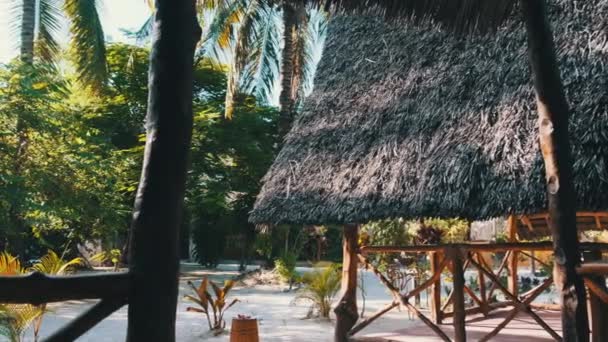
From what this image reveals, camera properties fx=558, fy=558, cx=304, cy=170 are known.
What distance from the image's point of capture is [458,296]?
478 centimetres

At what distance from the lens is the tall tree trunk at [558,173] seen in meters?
2.40

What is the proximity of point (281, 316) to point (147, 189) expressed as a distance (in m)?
8.39

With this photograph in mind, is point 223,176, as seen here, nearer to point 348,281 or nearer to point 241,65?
point 241,65

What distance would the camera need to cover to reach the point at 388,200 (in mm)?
4473

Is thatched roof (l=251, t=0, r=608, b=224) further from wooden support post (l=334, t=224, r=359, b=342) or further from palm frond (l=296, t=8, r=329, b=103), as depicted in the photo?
palm frond (l=296, t=8, r=329, b=103)

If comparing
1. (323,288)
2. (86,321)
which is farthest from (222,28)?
(86,321)

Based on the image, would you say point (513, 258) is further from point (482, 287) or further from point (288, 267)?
point (288, 267)

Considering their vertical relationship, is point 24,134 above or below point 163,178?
above

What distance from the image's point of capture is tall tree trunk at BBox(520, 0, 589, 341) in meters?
2.40

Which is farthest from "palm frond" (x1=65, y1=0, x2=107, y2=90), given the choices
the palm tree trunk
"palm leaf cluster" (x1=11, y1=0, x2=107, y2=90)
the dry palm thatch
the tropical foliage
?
the dry palm thatch

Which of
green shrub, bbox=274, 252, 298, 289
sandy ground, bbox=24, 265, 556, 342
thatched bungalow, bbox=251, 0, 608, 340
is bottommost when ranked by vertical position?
sandy ground, bbox=24, 265, 556, 342

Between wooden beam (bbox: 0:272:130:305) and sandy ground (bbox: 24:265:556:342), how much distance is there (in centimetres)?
512

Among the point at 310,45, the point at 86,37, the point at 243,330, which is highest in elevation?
the point at 310,45

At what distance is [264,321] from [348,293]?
3.27 meters
